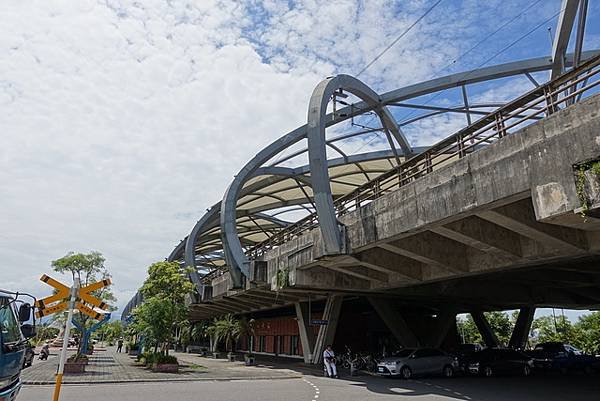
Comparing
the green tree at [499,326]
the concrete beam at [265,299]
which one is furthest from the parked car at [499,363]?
the green tree at [499,326]

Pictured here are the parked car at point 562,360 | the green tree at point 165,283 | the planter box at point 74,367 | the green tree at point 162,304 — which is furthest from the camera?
the parked car at point 562,360

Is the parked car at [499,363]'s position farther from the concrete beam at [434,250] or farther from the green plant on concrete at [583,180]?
the green plant on concrete at [583,180]

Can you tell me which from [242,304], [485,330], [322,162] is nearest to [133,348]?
[242,304]

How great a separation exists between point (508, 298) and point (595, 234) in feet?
49.7

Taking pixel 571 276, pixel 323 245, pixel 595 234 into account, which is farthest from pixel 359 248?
pixel 571 276

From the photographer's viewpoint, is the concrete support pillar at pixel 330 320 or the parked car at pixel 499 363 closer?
the parked car at pixel 499 363

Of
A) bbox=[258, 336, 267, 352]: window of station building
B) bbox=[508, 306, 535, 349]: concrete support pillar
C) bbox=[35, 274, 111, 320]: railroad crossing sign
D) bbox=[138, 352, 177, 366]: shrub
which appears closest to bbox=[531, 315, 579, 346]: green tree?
bbox=[508, 306, 535, 349]: concrete support pillar

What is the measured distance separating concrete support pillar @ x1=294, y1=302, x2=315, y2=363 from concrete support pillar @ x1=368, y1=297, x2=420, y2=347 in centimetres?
521

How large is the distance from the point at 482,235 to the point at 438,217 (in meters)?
1.79

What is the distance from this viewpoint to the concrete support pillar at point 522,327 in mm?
32719

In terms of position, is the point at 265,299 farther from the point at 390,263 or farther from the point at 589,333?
the point at 589,333

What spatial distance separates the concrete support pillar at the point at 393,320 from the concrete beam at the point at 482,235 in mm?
14225

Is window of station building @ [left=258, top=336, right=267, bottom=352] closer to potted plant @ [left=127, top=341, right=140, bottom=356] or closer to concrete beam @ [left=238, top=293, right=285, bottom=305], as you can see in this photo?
Result: concrete beam @ [left=238, top=293, right=285, bottom=305]

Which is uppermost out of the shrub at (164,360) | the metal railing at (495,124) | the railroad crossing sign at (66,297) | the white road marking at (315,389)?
the metal railing at (495,124)
